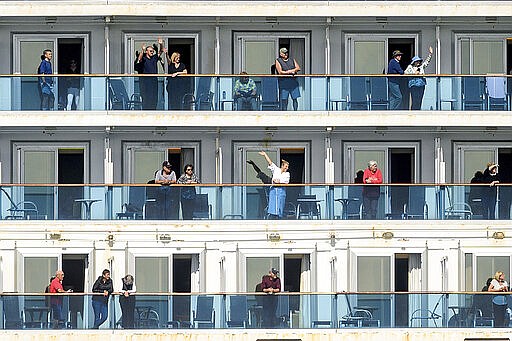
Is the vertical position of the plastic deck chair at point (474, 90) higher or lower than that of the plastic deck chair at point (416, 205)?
higher

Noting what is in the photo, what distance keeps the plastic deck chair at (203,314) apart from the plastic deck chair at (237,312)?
399 mm

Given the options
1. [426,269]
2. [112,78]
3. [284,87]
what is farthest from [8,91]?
[426,269]

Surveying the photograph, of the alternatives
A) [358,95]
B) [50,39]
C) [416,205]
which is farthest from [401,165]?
[50,39]

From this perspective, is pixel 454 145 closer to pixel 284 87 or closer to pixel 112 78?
pixel 284 87

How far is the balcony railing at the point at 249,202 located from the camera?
59.1 meters

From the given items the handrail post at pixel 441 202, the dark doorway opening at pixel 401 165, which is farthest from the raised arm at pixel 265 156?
the handrail post at pixel 441 202

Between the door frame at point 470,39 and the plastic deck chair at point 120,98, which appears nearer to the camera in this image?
the plastic deck chair at point 120,98

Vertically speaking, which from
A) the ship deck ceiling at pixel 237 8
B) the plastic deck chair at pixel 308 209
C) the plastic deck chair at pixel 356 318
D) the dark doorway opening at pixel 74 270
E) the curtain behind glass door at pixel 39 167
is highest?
the ship deck ceiling at pixel 237 8

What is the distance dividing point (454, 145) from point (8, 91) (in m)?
11.1

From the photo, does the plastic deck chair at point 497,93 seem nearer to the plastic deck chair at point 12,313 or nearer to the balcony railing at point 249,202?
the balcony railing at point 249,202

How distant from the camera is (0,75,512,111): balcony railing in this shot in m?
59.4

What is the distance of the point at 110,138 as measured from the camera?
60812 mm

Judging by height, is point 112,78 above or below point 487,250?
above

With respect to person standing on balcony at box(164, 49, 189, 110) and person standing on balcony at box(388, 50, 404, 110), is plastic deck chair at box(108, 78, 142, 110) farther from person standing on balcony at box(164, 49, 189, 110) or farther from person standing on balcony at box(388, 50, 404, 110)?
person standing on balcony at box(388, 50, 404, 110)
